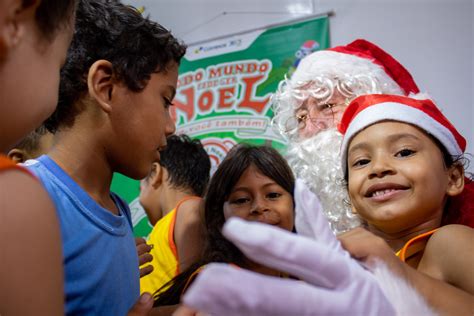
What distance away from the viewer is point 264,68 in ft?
8.68

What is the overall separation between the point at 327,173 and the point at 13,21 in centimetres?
106

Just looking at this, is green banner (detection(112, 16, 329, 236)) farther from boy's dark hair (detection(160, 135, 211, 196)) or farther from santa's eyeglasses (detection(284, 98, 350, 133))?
santa's eyeglasses (detection(284, 98, 350, 133))

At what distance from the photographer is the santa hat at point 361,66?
1433 mm

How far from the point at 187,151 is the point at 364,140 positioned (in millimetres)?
1272

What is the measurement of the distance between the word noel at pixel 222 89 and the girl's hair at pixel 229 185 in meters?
1.08

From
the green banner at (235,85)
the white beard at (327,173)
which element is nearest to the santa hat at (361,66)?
the white beard at (327,173)

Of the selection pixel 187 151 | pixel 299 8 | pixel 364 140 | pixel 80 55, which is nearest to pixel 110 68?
pixel 80 55

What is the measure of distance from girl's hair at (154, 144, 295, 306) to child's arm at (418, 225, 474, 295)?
65 centimetres

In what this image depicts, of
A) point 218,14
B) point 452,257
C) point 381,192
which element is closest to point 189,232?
point 381,192

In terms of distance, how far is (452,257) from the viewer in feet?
2.68

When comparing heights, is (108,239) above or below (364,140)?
below

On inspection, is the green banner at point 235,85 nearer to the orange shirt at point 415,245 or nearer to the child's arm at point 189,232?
the child's arm at point 189,232

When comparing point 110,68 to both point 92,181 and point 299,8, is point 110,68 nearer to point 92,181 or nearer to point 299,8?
point 92,181

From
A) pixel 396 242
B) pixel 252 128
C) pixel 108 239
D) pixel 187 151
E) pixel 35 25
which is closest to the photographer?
pixel 35 25
